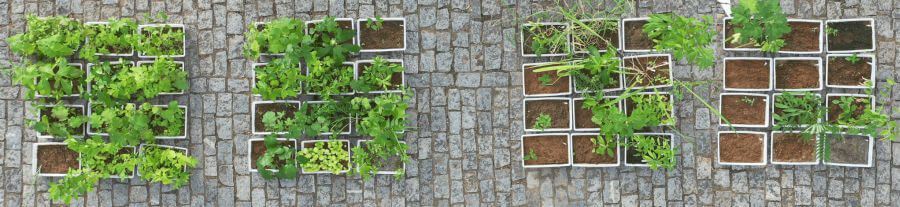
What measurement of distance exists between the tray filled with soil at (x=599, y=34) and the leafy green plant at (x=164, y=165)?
11.5ft

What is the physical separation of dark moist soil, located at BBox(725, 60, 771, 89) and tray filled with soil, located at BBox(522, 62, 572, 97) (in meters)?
1.44

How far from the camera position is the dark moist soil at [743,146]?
466cm

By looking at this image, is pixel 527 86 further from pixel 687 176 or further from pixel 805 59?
pixel 805 59

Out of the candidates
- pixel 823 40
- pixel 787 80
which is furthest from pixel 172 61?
pixel 823 40

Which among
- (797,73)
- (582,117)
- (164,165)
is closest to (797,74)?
(797,73)

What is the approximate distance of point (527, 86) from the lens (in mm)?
4668

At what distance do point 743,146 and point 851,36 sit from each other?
130cm

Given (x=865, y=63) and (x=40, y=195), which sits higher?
(x=865, y=63)

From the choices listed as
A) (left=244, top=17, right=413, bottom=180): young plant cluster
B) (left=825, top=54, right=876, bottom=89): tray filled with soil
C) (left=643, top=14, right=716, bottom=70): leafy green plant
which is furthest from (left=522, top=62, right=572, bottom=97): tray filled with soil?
(left=825, top=54, right=876, bottom=89): tray filled with soil

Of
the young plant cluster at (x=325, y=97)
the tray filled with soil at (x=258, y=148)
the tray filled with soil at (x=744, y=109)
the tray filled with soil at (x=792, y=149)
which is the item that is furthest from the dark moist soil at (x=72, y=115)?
the tray filled with soil at (x=792, y=149)

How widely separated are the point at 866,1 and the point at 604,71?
94.8 inches

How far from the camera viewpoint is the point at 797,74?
4.60 metres

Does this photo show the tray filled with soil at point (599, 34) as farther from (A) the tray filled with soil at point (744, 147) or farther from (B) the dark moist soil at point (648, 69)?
(A) the tray filled with soil at point (744, 147)

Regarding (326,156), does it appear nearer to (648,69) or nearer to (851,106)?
(648,69)
